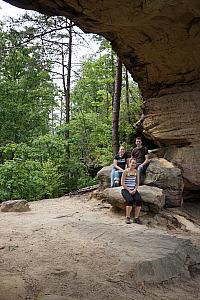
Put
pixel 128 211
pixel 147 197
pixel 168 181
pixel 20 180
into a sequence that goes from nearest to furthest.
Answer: pixel 128 211, pixel 147 197, pixel 168 181, pixel 20 180

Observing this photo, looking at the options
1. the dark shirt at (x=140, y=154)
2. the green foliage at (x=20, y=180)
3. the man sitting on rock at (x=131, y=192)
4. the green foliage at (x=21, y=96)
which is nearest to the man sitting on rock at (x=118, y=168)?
the dark shirt at (x=140, y=154)

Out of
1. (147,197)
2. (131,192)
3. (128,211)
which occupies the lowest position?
(128,211)

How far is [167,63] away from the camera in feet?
30.4

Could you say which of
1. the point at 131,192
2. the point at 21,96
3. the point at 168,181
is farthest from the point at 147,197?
the point at 21,96

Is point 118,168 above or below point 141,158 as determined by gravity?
below

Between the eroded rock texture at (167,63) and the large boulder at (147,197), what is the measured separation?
4.88ft

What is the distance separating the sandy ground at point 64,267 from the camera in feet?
13.7

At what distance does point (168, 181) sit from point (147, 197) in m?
1.14

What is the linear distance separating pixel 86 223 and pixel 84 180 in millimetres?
7477

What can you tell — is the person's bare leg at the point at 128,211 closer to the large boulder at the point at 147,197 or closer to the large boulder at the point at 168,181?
the large boulder at the point at 147,197

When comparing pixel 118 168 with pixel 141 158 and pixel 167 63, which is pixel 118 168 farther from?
pixel 167 63

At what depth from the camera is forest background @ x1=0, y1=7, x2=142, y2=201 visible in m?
12.4

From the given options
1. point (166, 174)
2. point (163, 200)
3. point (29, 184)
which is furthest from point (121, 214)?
point (29, 184)

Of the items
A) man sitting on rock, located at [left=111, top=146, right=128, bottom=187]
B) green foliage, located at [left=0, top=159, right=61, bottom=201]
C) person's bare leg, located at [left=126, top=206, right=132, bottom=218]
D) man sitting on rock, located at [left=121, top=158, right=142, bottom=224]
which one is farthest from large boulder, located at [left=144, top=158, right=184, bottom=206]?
green foliage, located at [left=0, top=159, right=61, bottom=201]
